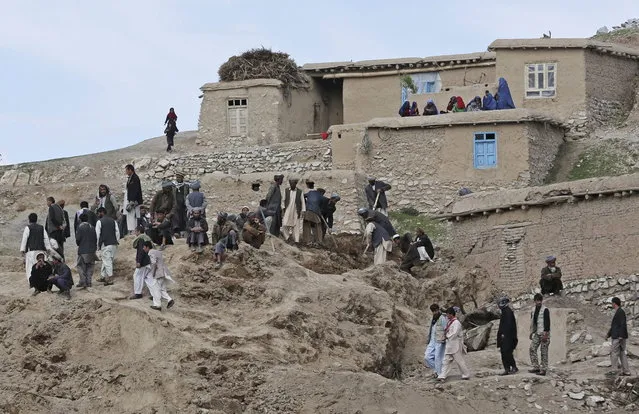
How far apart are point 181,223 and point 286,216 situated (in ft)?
7.44

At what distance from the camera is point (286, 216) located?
1270 inches

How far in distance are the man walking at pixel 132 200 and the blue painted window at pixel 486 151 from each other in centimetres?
986

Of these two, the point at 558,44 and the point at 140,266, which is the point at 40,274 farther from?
the point at 558,44

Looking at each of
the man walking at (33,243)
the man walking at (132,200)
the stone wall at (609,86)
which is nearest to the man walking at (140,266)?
the man walking at (33,243)

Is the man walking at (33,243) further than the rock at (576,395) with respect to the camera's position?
Yes

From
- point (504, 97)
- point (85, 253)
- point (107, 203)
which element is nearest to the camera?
point (85, 253)

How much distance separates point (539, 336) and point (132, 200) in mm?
8197

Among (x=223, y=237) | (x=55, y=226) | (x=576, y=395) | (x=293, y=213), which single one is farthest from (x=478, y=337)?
(x=55, y=226)

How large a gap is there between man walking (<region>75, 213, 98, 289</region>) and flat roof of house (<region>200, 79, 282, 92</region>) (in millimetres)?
16477

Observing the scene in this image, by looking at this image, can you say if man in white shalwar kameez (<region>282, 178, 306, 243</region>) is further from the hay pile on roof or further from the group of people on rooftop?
the hay pile on roof

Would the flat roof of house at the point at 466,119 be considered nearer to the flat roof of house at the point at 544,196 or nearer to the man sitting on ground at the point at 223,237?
the flat roof of house at the point at 544,196

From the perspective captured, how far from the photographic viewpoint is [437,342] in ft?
87.0

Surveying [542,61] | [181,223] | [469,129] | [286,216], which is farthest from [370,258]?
[542,61]

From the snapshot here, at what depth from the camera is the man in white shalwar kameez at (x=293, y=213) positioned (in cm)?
3225
